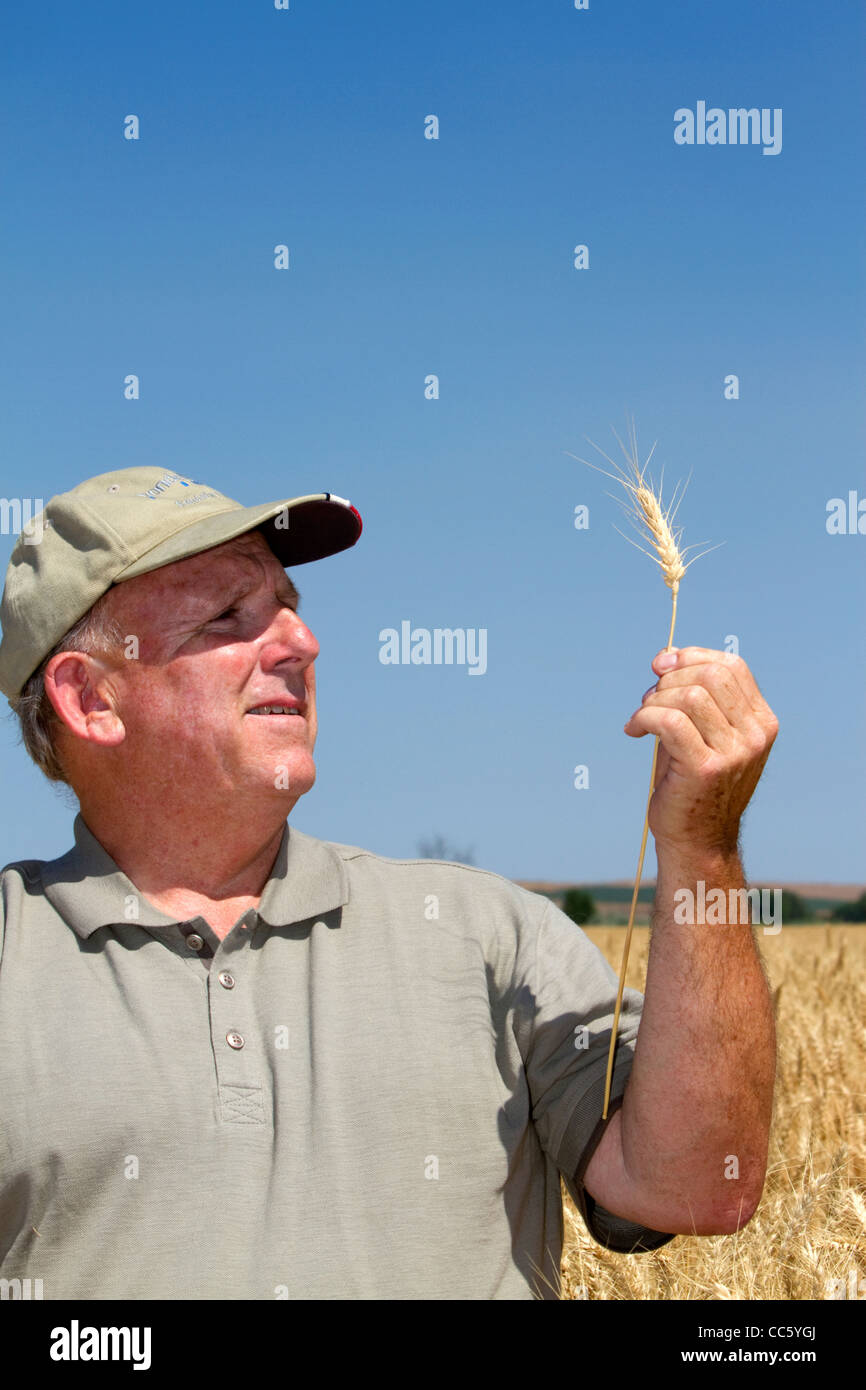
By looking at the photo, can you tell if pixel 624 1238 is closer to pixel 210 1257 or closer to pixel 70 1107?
pixel 210 1257

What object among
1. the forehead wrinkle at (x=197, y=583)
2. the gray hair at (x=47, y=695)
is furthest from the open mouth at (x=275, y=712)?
the gray hair at (x=47, y=695)

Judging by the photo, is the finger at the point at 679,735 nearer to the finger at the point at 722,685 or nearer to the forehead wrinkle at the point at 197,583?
the finger at the point at 722,685

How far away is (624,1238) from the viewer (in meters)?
2.77

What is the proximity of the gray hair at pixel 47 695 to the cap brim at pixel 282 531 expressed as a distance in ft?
0.38

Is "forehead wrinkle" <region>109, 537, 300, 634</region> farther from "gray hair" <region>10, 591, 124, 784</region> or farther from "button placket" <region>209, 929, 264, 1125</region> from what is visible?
"button placket" <region>209, 929, 264, 1125</region>

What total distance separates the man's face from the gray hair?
39 millimetres

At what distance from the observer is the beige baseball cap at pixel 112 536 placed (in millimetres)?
3049

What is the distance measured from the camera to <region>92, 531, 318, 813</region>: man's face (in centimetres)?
292

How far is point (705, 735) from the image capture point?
2285 mm

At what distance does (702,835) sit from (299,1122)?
953 millimetres

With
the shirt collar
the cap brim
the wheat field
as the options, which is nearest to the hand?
the wheat field

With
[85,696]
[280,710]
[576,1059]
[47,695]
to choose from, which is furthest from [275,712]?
[576,1059]

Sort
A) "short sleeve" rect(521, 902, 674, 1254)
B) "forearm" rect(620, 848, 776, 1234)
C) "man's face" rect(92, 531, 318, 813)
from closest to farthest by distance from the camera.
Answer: "forearm" rect(620, 848, 776, 1234)
"short sleeve" rect(521, 902, 674, 1254)
"man's face" rect(92, 531, 318, 813)

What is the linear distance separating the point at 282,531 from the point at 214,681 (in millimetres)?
506
